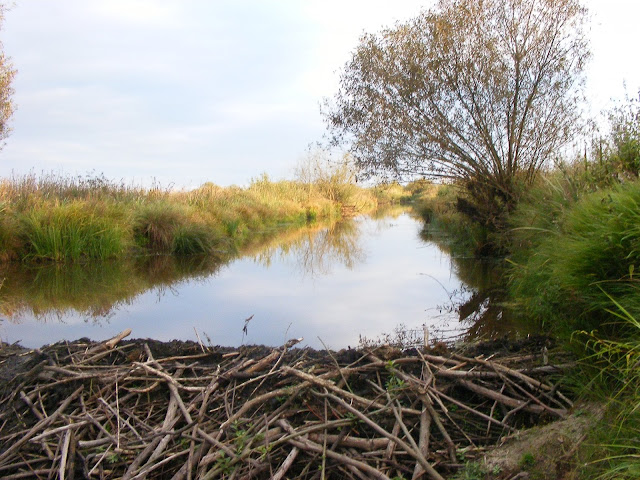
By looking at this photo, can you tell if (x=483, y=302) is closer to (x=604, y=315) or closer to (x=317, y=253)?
(x=604, y=315)

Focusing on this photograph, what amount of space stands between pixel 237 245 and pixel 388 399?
13239 millimetres

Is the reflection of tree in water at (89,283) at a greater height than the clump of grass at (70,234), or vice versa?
the clump of grass at (70,234)

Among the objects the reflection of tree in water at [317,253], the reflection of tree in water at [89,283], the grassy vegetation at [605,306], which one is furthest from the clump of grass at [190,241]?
the grassy vegetation at [605,306]

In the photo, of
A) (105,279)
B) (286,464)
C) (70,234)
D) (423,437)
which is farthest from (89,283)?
(423,437)

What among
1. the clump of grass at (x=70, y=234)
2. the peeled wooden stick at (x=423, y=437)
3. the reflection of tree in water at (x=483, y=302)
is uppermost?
the clump of grass at (x=70, y=234)

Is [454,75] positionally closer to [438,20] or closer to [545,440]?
[438,20]

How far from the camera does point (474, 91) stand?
10617 mm

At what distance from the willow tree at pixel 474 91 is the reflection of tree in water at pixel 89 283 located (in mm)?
5089

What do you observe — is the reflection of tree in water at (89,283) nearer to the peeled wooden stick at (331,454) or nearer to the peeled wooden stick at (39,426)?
the peeled wooden stick at (39,426)

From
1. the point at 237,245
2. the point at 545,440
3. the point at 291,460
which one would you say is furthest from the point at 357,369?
the point at 237,245

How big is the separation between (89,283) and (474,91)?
844cm

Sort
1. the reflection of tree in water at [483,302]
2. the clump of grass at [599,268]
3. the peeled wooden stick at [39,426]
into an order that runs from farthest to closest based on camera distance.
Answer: the reflection of tree in water at [483,302], the clump of grass at [599,268], the peeled wooden stick at [39,426]

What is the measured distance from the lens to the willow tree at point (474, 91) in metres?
10.4

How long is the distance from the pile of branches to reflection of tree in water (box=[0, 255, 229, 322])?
308 cm
